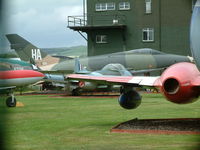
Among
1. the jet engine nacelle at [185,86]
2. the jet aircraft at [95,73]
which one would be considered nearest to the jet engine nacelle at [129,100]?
the jet engine nacelle at [185,86]

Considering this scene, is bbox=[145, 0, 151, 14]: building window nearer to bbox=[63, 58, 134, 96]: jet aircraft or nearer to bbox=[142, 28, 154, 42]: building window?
bbox=[142, 28, 154, 42]: building window

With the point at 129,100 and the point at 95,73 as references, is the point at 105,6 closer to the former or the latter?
the point at 129,100

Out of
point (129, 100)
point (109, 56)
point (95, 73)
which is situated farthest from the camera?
point (95, 73)

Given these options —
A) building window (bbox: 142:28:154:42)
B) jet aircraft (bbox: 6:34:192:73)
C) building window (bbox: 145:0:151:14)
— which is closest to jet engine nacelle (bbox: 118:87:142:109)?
jet aircraft (bbox: 6:34:192:73)

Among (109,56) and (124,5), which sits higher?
(124,5)

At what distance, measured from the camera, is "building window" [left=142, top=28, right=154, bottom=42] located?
122 cm

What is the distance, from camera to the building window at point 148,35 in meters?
1.22

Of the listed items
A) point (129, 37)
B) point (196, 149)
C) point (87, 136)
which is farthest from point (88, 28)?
point (87, 136)

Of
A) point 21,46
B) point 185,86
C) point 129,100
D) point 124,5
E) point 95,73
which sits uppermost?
point 124,5

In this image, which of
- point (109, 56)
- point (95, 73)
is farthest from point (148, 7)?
point (95, 73)

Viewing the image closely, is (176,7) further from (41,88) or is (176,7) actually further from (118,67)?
(41,88)

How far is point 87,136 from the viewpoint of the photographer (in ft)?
22.2

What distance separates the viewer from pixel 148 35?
1350 mm

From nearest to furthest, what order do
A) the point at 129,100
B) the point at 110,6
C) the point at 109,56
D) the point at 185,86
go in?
the point at 110,6 → the point at 185,86 → the point at 109,56 → the point at 129,100
